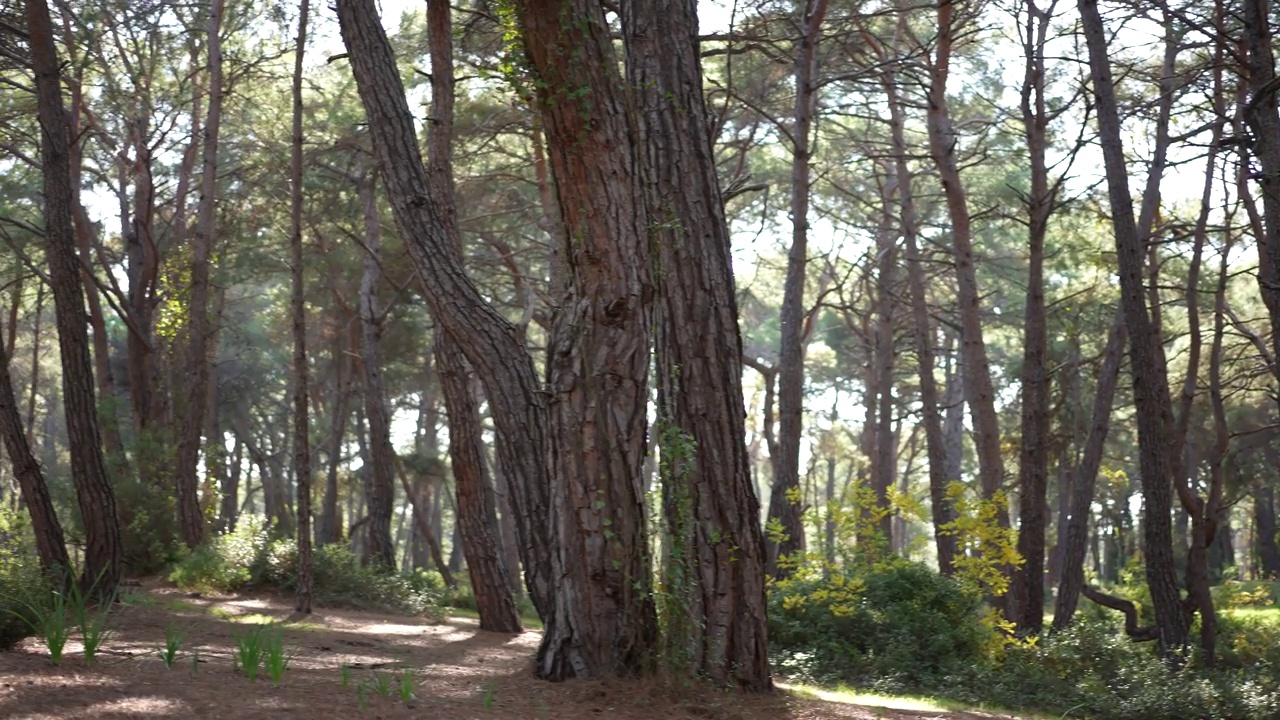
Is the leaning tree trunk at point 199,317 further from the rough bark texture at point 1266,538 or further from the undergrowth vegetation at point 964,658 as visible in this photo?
the rough bark texture at point 1266,538

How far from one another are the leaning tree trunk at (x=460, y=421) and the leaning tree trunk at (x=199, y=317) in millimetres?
4352

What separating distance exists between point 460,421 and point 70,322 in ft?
10.2

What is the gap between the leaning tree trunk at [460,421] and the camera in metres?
9.92

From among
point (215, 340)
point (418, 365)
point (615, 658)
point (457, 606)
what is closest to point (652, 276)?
point (615, 658)

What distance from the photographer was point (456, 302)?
7293 millimetres

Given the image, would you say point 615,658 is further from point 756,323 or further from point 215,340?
point 756,323

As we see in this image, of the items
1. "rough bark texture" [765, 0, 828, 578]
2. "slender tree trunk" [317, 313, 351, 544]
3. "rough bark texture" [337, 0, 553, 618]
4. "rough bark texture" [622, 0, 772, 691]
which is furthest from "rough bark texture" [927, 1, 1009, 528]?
"slender tree trunk" [317, 313, 351, 544]

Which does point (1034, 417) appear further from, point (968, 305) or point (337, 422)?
point (337, 422)

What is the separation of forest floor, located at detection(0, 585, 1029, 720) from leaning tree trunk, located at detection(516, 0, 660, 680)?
13.1 inches

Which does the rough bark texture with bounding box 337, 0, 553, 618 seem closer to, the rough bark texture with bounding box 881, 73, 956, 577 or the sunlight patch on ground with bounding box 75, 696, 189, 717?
the sunlight patch on ground with bounding box 75, 696, 189, 717

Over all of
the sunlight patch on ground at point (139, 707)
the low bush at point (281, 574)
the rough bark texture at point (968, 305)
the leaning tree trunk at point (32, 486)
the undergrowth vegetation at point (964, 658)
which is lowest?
the undergrowth vegetation at point (964, 658)

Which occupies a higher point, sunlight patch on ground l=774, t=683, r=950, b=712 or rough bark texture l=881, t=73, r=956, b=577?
rough bark texture l=881, t=73, r=956, b=577

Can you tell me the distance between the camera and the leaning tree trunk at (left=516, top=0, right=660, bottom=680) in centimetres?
563

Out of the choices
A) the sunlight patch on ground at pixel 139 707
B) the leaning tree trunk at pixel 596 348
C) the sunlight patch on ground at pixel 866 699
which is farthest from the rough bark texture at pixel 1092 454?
the sunlight patch on ground at pixel 139 707
